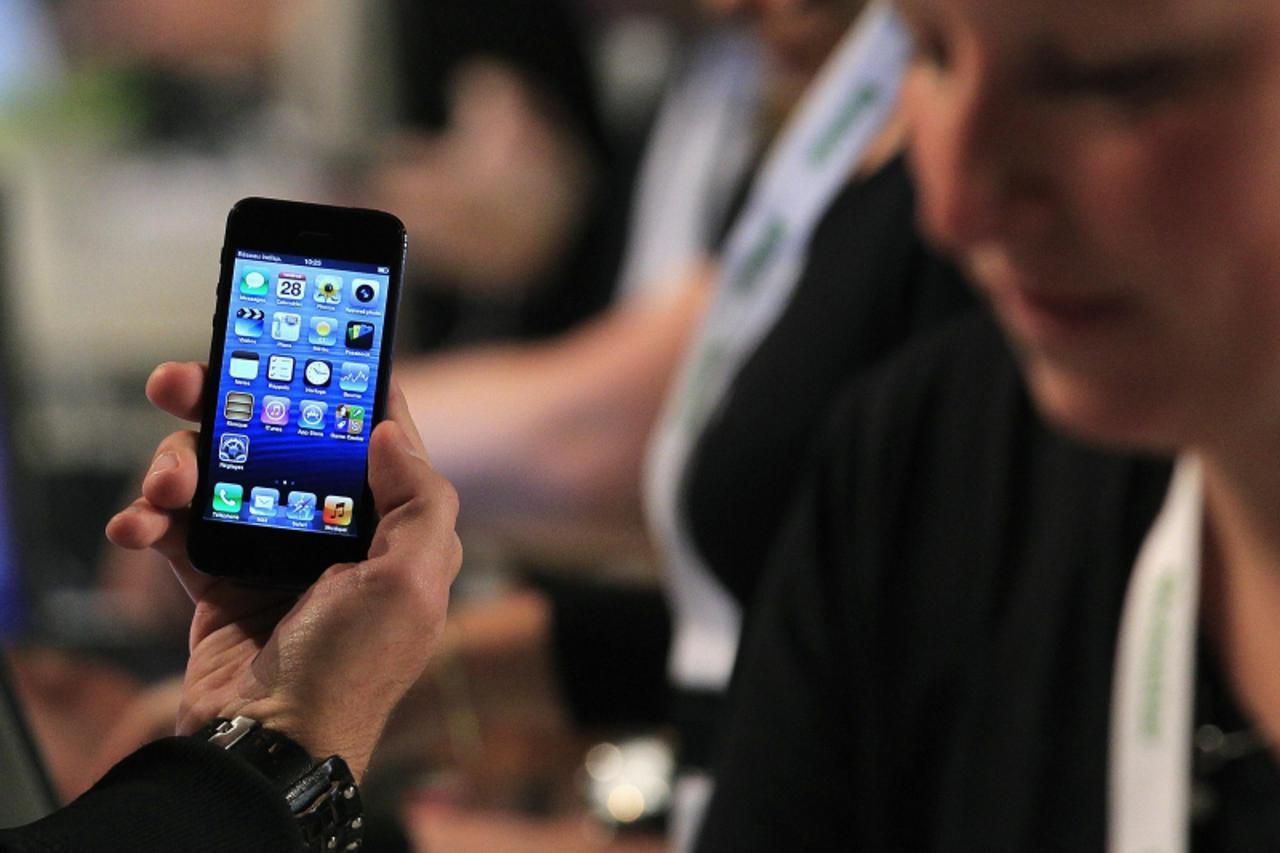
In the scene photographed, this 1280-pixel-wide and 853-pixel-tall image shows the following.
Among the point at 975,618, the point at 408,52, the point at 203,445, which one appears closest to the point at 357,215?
the point at 203,445

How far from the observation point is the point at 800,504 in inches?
30.0

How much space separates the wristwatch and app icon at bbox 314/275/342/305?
9cm

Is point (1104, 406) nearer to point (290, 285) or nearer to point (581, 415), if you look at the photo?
point (290, 285)

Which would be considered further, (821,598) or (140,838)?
(821,598)

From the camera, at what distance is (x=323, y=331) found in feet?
1.16

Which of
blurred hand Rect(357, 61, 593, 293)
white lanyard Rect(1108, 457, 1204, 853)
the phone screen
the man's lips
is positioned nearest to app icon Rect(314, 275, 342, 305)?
the phone screen

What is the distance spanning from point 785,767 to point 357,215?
41 cm

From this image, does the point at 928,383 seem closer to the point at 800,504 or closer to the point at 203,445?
the point at 800,504

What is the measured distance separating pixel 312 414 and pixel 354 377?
1cm

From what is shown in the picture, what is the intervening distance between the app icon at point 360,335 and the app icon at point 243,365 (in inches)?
0.8

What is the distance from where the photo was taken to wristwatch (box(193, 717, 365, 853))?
35 cm

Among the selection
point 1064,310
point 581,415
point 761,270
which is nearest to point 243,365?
point 1064,310

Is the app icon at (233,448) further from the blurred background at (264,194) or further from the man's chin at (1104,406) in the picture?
the man's chin at (1104,406)

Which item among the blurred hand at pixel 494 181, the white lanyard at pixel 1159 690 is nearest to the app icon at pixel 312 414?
the white lanyard at pixel 1159 690
